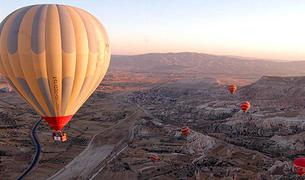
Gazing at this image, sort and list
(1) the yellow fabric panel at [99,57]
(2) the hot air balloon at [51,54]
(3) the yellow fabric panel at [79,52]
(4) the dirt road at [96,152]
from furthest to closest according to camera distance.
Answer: (4) the dirt road at [96,152] < (1) the yellow fabric panel at [99,57] < (3) the yellow fabric panel at [79,52] < (2) the hot air balloon at [51,54]

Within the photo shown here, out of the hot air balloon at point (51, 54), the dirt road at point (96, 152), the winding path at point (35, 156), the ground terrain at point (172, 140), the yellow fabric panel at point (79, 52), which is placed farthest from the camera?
the winding path at point (35, 156)

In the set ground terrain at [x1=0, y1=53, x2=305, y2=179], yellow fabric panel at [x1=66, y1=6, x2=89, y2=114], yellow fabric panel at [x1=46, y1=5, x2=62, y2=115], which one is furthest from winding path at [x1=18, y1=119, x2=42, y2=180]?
yellow fabric panel at [x1=46, y1=5, x2=62, y2=115]

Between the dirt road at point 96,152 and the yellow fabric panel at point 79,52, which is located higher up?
the yellow fabric panel at point 79,52

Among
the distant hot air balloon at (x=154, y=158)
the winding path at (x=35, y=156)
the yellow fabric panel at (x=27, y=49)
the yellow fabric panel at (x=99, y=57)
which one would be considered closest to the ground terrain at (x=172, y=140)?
the distant hot air balloon at (x=154, y=158)

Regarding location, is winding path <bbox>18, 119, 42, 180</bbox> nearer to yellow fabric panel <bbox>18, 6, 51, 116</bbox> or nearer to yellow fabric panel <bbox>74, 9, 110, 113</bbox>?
yellow fabric panel <bbox>74, 9, 110, 113</bbox>

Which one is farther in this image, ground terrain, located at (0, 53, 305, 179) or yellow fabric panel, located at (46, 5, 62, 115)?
ground terrain, located at (0, 53, 305, 179)

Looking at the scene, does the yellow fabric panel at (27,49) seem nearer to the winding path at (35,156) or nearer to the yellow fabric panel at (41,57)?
the yellow fabric panel at (41,57)

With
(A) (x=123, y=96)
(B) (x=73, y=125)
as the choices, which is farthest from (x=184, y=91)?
(B) (x=73, y=125)

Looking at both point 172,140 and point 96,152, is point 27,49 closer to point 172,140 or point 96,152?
point 96,152
